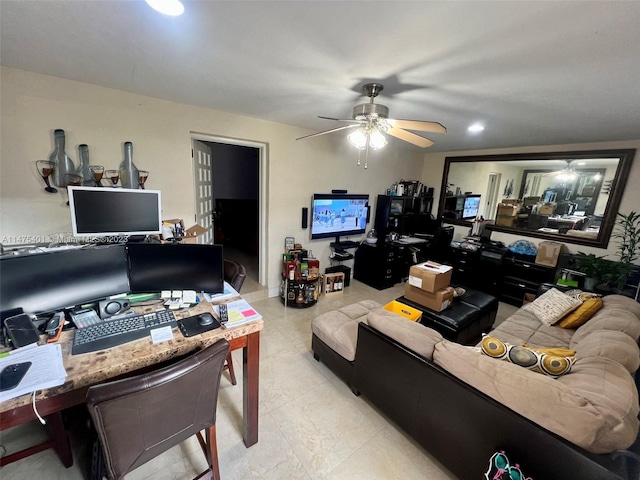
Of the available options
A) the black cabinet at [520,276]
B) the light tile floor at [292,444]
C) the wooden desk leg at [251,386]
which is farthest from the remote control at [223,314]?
the black cabinet at [520,276]

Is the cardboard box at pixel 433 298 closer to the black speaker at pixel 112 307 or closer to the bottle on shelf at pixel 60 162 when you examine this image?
the black speaker at pixel 112 307

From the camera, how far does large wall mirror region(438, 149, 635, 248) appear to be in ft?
10.5

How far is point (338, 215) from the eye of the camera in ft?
12.8

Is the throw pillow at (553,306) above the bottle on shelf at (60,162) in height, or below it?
below

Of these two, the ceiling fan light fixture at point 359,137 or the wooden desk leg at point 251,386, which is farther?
the ceiling fan light fixture at point 359,137

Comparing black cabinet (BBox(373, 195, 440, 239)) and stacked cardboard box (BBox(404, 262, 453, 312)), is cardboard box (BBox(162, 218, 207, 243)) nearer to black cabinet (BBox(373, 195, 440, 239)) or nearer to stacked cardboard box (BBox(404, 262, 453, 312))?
stacked cardboard box (BBox(404, 262, 453, 312))

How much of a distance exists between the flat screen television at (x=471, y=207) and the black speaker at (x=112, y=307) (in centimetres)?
522

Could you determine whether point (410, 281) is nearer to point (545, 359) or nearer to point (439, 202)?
point (545, 359)

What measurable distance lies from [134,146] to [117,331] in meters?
1.81

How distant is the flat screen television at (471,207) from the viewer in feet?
15.9

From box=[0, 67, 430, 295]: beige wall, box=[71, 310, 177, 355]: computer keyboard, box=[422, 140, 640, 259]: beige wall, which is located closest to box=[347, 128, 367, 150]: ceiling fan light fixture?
box=[0, 67, 430, 295]: beige wall

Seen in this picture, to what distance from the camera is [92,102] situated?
2074mm

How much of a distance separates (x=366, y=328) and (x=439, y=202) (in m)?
3.88

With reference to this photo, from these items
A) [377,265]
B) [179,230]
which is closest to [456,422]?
[179,230]
